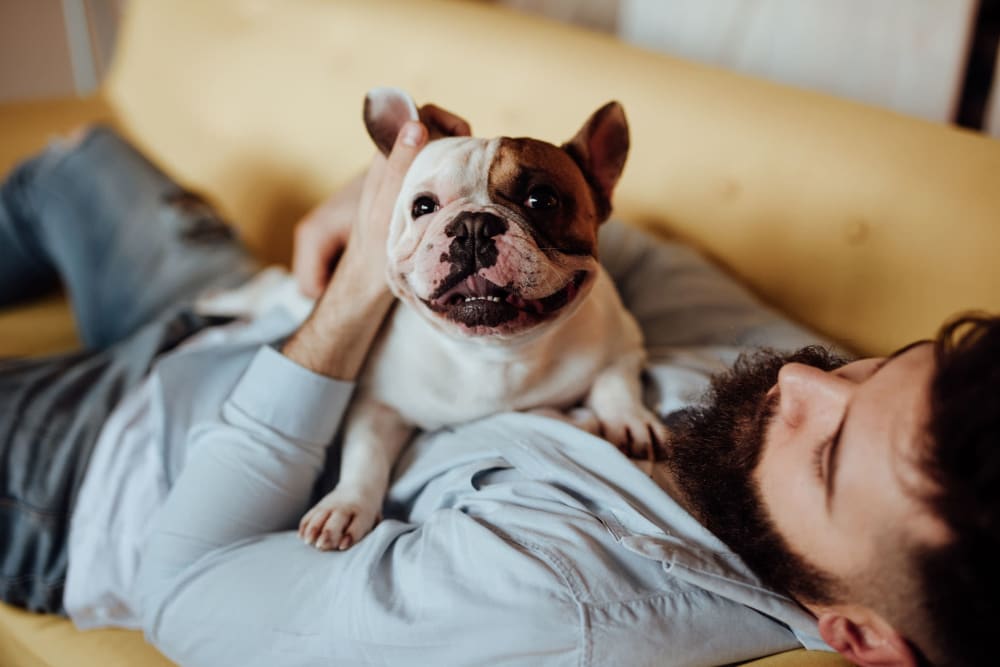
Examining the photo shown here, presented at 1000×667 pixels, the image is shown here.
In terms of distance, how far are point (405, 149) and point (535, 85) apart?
0.77 metres

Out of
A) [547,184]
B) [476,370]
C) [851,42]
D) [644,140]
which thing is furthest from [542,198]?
[851,42]

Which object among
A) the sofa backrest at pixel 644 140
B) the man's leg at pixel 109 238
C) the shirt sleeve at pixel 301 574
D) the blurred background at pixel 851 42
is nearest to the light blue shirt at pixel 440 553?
the shirt sleeve at pixel 301 574

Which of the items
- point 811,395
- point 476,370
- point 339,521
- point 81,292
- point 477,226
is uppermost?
point 477,226

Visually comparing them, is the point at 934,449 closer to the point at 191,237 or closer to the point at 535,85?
the point at 535,85

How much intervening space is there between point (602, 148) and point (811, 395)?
39 centimetres

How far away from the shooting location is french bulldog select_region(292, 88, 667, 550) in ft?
2.89

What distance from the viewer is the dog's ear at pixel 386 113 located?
37.7 inches

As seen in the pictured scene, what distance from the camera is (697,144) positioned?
59.0 inches

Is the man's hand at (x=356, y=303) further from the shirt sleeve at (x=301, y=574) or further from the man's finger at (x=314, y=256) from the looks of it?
the man's finger at (x=314, y=256)

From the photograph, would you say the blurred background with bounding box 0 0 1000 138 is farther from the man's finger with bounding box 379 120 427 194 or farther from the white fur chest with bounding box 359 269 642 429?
the man's finger with bounding box 379 120 427 194

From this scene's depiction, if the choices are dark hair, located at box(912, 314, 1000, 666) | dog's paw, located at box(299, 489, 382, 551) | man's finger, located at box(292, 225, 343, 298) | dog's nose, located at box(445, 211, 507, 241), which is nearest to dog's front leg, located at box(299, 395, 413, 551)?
dog's paw, located at box(299, 489, 382, 551)

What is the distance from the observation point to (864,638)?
76 centimetres

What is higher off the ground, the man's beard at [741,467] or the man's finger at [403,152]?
the man's finger at [403,152]

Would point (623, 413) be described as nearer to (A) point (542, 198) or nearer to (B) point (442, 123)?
(A) point (542, 198)
